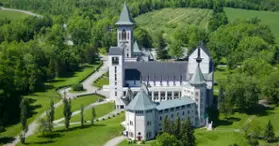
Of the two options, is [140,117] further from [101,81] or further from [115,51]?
[101,81]

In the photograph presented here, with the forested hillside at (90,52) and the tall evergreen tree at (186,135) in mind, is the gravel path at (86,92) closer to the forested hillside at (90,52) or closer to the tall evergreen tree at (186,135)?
the forested hillside at (90,52)

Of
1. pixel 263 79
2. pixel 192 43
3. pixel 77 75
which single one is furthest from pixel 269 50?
pixel 77 75

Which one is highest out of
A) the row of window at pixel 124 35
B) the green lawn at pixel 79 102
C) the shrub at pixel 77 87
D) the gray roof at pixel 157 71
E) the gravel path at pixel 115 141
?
the row of window at pixel 124 35

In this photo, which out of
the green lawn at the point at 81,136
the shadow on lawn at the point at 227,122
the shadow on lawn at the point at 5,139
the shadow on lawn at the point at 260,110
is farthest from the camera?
the shadow on lawn at the point at 260,110

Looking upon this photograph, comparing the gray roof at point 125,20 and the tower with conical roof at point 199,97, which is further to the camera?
the gray roof at point 125,20

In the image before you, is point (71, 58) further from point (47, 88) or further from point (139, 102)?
point (139, 102)

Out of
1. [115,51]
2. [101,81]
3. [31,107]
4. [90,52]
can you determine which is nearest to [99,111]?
[115,51]

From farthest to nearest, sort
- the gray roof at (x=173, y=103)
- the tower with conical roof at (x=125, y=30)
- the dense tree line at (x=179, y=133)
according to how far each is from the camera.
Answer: the tower with conical roof at (x=125, y=30) < the gray roof at (x=173, y=103) < the dense tree line at (x=179, y=133)

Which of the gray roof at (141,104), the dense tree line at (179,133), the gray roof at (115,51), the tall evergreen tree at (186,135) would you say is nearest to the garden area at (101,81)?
the gray roof at (115,51)
